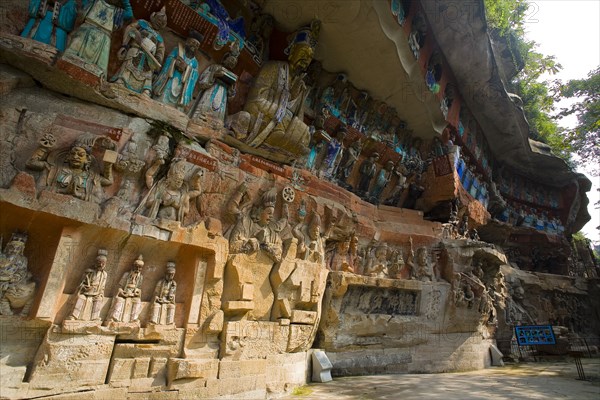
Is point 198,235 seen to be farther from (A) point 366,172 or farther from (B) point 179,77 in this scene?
(A) point 366,172

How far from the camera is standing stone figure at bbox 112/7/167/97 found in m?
5.25

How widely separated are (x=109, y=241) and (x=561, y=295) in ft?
58.4

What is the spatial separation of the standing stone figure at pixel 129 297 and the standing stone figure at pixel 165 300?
0.22 meters

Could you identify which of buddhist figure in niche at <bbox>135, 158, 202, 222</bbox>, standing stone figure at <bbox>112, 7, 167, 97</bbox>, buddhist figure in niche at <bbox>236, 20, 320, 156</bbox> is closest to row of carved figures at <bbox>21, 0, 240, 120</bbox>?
standing stone figure at <bbox>112, 7, 167, 97</bbox>

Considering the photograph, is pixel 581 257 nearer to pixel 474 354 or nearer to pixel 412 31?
pixel 474 354

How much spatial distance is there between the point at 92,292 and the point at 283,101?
4791 millimetres

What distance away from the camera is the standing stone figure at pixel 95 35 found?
15.4 feet

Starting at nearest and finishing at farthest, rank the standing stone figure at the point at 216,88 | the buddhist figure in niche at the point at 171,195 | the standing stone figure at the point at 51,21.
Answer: the standing stone figure at the point at 51,21
the buddhist figure in niche at the point at 171,195
the standing stone figure at the point at 216,88

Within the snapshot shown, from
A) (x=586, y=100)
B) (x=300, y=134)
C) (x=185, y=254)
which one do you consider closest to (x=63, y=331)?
(x=185, y=254)

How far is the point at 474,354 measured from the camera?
8859mm

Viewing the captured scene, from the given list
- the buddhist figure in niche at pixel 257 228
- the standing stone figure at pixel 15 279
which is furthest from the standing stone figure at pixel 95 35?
the buddhist figure in niche at pixel 257 228

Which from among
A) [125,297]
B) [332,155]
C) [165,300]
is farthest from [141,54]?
[332,155]

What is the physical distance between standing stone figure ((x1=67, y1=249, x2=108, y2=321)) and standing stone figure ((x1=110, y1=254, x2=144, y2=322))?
0.20 metres

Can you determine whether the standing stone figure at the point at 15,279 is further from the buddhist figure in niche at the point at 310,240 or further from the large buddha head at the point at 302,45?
the large buddha head at the point at 302,45
